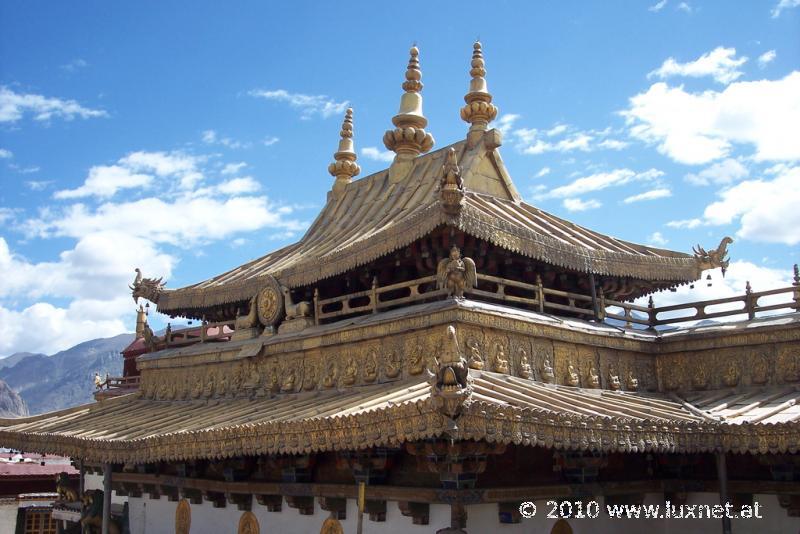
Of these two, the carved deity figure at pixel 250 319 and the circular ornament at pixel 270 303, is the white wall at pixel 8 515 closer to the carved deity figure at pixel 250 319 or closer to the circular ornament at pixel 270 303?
the carved deity figure at pixel 250 319

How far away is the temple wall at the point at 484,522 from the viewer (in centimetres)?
939

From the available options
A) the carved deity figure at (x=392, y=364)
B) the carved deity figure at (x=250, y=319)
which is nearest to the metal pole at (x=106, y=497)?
the carved deity figure at (x=250, y=319)

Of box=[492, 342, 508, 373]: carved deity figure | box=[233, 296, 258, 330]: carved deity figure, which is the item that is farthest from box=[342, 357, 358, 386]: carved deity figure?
box=[233, 296, 258, 330]: carved deity figure

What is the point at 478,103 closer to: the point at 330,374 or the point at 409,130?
the point at 409,130

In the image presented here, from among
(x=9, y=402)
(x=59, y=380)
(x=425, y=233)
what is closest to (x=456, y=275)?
(x=425, y=233)

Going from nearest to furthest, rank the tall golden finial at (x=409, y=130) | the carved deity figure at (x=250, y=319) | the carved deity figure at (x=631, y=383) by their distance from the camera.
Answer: the carved deity figure at (x=631, y=383) < the carved deity figure at (x=250, y=319) < the tall golden finial at (x=409, y=130)

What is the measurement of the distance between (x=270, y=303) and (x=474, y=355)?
5110mm

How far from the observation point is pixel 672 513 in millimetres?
11578

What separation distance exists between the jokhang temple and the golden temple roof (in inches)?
2.2

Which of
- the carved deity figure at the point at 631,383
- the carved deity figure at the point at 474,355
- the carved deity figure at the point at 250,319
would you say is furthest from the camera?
the carved deity figure at the point at 250,319

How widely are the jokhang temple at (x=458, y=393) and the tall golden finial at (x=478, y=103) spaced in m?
0.04

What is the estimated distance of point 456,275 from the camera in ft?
35.1

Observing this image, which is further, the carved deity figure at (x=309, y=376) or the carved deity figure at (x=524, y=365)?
the carved deity figure at (x=309, y=376)

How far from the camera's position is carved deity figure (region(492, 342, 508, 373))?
35.3 ft
